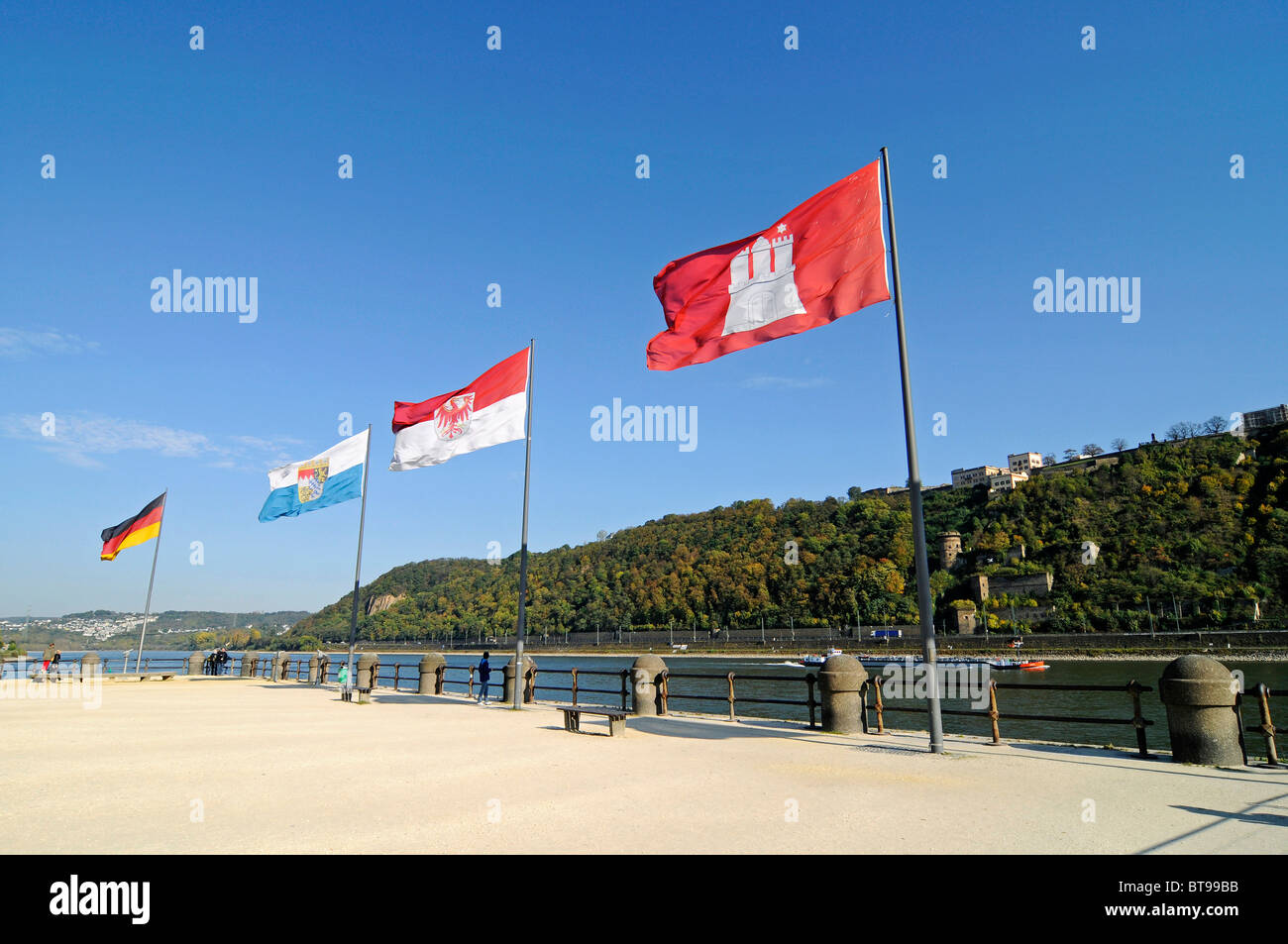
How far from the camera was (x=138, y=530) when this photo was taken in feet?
115

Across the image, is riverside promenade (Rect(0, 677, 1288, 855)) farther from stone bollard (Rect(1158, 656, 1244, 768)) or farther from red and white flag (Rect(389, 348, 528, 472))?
red and white flag (Rect(389, 348, 528, 472))

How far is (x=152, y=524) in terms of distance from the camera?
3484 centimetres

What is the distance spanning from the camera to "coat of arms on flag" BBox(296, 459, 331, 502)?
27.2 meters

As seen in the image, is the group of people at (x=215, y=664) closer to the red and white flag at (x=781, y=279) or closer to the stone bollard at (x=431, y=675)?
the stone bollard at (x=431, y=675)

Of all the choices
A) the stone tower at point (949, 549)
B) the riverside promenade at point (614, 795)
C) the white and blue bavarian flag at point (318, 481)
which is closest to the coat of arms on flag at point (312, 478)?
the white and blue bavarian flag at point (318, 481)

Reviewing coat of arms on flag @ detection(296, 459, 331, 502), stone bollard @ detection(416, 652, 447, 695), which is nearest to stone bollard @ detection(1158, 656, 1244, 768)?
stone bollard @ detection(416, 652, 447, 695)

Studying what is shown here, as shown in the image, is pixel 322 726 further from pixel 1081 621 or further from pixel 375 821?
pixel 1081 621

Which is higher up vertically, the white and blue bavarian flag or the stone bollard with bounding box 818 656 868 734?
the white and blue bavarian flag

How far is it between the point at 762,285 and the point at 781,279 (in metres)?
0.38

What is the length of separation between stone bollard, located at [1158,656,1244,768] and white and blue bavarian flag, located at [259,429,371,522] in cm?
2381

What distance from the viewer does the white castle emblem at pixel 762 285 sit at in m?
12.4

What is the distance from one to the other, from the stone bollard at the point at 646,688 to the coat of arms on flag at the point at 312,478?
16283 mm
